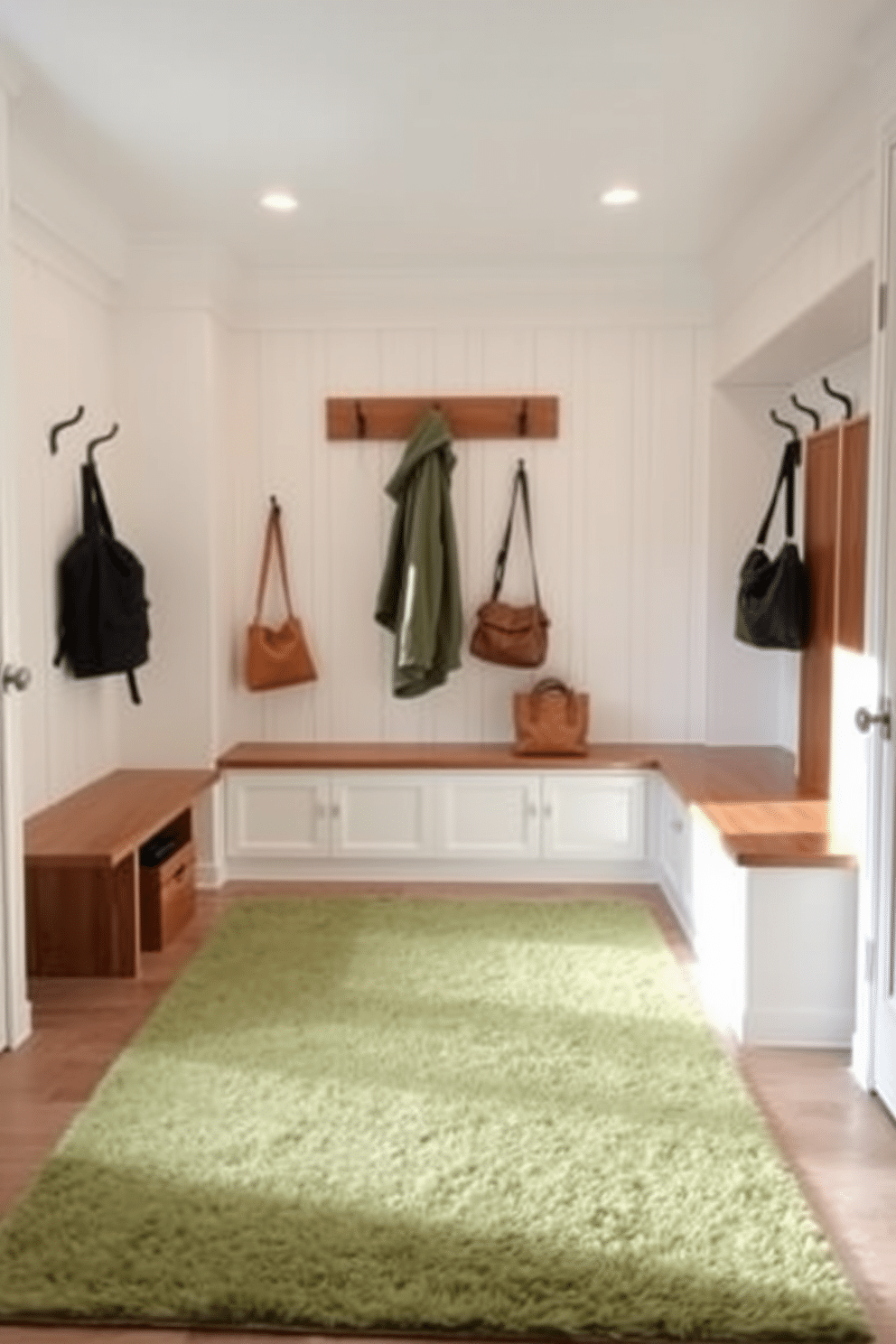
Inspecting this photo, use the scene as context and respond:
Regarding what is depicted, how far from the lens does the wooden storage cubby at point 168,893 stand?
3627 mm

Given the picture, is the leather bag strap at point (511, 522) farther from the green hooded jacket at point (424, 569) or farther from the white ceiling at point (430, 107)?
the white ceiling at point (430, 107)

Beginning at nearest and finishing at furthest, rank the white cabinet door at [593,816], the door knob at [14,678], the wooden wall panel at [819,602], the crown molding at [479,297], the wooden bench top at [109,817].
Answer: the door knob at [14,678], the wooden bench top at [109,817], the wooden wall panel at [819,602], the white cabinet door at [593,816], the crown molding at [479,297]

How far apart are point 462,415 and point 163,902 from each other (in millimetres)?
2290

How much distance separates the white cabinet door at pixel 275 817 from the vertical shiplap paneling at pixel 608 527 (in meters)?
1.25

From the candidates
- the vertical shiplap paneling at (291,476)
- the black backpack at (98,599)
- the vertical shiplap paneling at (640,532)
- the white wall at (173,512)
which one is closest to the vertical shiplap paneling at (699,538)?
the vertical shiplap paneling at (640,532)

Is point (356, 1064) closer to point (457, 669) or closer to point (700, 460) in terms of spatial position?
point (457, 669)

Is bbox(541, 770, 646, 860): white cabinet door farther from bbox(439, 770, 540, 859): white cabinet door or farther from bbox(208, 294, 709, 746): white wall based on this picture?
bbox(208, 294, 709, 746): white wall

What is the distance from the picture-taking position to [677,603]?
184 inches

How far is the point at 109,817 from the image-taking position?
361 cm

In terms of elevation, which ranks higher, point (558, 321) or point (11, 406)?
point (558, 321)

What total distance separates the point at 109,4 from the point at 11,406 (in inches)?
37.7

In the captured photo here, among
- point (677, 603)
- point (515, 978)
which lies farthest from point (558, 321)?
point (515, 978)

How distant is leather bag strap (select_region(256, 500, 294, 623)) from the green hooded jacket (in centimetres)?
46

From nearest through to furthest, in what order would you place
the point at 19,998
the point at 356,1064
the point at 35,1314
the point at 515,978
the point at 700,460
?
the point at 35,1314 < the point at 356,1064 < the point at 19,998 < the point at 515,978 < the point at 700,460
